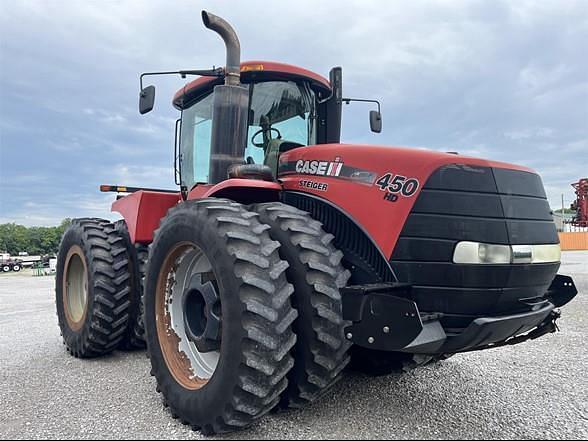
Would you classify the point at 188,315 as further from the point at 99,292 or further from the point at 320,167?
the point at 99,292

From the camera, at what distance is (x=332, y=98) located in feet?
13.0

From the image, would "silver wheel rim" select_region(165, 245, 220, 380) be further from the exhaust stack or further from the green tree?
the green tree

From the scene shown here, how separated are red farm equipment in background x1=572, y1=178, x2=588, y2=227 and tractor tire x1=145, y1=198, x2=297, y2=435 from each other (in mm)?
33331

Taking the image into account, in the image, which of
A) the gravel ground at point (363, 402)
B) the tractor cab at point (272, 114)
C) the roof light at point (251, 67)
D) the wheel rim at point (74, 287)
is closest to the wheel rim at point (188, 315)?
the gravel ground at point (363, 402)

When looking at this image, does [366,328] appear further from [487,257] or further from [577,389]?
[577,389]

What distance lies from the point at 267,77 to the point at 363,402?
8.42ft

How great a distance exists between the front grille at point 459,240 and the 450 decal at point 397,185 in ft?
0.19

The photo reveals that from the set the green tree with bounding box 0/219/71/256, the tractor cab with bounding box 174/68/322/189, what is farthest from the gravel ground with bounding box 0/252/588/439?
the green tree with bounding box 0/219/71/256

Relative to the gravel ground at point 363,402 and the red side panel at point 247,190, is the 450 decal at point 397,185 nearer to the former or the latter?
the red side panel at point 247,190

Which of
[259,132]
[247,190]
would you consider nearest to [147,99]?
[259,132]

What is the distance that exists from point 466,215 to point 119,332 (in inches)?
125

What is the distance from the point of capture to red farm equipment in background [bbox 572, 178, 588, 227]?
97.9 ft

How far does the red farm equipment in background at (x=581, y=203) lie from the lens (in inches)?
1175

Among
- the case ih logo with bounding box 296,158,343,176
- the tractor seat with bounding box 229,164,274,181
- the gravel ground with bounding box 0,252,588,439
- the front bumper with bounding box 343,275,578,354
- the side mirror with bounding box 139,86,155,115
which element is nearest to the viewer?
the front bumper with bounding box 343,275,578,354
